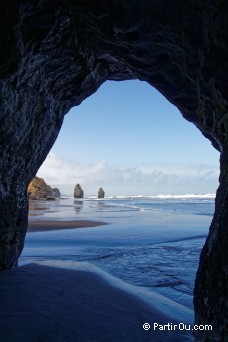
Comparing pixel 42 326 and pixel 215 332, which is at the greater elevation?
pixel 215 332

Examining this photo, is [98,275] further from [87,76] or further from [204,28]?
[204,28]

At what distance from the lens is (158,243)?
8273 millimetres

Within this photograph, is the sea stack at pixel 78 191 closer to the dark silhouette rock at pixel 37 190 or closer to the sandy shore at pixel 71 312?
the dark silhouette rock at pixel 37 190

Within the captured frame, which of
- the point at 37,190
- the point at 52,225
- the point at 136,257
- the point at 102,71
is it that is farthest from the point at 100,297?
the point at 37,190

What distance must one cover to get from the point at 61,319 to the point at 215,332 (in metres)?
1.58

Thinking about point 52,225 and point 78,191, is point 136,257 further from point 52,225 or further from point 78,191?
point 78,191

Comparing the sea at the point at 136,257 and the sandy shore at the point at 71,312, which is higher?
the sandy shore at the point at 71,312

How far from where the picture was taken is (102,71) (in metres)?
5.29

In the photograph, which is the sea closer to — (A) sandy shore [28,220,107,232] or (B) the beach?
(B) the beach

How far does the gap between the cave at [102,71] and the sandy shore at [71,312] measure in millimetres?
670

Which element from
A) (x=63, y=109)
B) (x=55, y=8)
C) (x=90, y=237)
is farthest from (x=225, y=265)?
(x=90, y=237)

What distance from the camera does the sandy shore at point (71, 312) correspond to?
2.54m

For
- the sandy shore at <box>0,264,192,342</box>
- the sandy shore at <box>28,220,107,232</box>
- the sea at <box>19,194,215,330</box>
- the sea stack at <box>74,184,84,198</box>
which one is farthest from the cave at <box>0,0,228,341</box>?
the sea stack at <box>74,184,84,198</box>

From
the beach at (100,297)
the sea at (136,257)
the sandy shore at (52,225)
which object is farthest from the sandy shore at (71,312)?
the sandy shore at (52,225)
